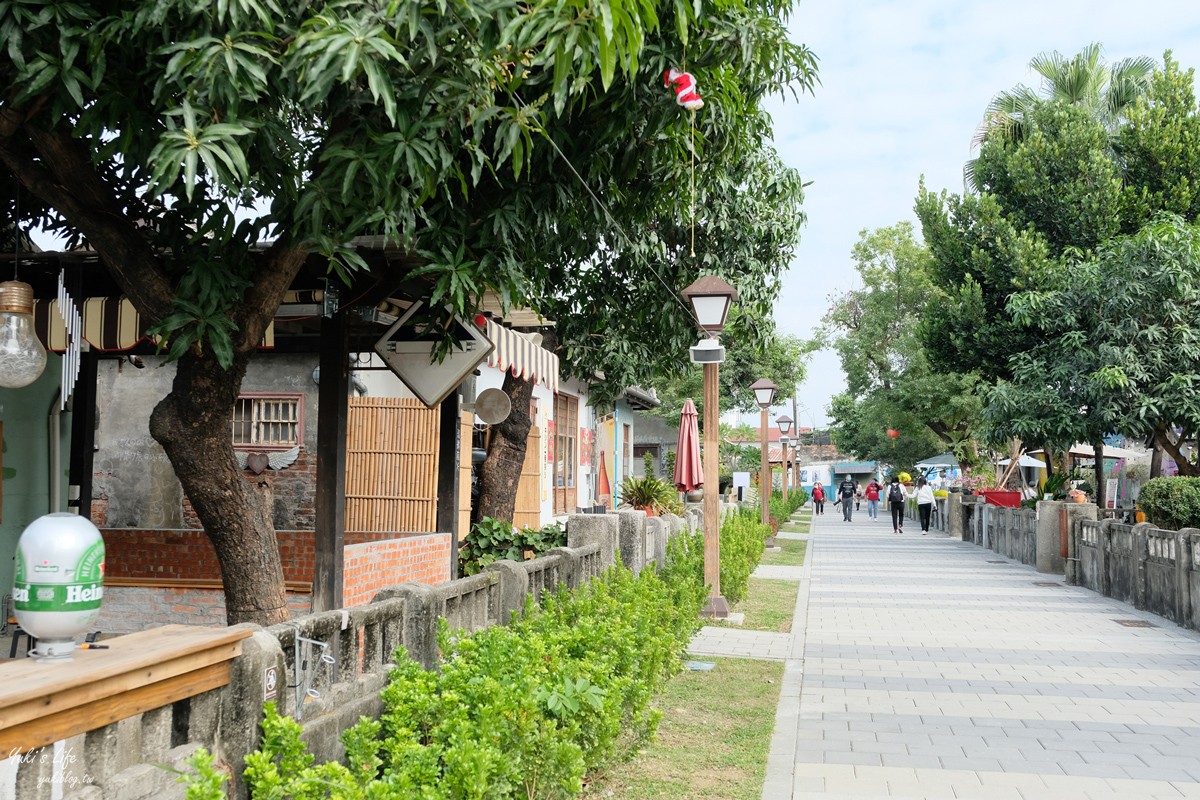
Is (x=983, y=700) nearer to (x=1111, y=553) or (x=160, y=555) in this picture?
(x=160, y=555)

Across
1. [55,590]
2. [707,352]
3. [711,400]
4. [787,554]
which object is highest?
[707,352]

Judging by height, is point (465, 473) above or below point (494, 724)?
above

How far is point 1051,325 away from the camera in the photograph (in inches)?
882

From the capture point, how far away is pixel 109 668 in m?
3.14

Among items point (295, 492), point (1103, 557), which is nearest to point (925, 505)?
point (1103, 557)

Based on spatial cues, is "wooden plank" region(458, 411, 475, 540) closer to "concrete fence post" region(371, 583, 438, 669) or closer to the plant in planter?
the plant in planter

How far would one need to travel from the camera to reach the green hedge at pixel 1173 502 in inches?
663

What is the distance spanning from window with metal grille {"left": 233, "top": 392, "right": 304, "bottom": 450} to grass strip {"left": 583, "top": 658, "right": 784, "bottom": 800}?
5730 millimetres

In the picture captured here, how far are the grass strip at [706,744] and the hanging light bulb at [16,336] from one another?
3612mm

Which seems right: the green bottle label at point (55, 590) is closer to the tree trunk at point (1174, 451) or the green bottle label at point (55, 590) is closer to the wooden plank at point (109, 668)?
the wooden plank at point (109, 668)

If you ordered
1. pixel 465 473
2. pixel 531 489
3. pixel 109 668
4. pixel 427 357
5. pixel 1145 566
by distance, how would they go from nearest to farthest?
pixel 109 668
pixel 427 357
pixel 465 473
pixel 1145 566
pixel 531 489

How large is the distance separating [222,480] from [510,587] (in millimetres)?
2110

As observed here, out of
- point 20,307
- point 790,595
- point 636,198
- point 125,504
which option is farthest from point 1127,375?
point 20,307

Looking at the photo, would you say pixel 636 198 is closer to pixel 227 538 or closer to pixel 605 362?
pixel 227 538
